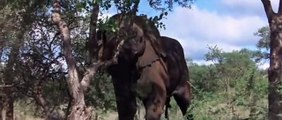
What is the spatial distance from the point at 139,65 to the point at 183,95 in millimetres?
1828

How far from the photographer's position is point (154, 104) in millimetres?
10805

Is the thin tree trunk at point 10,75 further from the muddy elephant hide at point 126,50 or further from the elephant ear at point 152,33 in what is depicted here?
the elephant ear at point 152,33

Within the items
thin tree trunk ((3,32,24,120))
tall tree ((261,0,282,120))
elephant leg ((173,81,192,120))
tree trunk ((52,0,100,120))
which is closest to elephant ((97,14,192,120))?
elephant leg ((173,81,192,120))

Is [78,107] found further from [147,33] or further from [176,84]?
[176,84]

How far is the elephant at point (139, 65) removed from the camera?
10172 mm

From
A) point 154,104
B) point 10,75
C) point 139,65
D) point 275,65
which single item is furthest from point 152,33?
point 10,75

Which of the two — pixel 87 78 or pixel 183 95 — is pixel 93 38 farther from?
pixel 183 95

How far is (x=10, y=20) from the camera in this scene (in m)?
10.8

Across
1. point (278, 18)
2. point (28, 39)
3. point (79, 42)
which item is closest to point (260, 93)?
point (278, 18)

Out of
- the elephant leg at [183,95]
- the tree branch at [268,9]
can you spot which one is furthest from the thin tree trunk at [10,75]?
the tree branch at [268,9]

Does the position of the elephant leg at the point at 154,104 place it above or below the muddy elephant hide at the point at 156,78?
below

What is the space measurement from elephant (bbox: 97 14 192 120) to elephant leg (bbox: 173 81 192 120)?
46cm

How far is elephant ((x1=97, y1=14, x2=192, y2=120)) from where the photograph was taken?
33.4 ft

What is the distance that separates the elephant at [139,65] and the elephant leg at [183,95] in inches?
17.9
